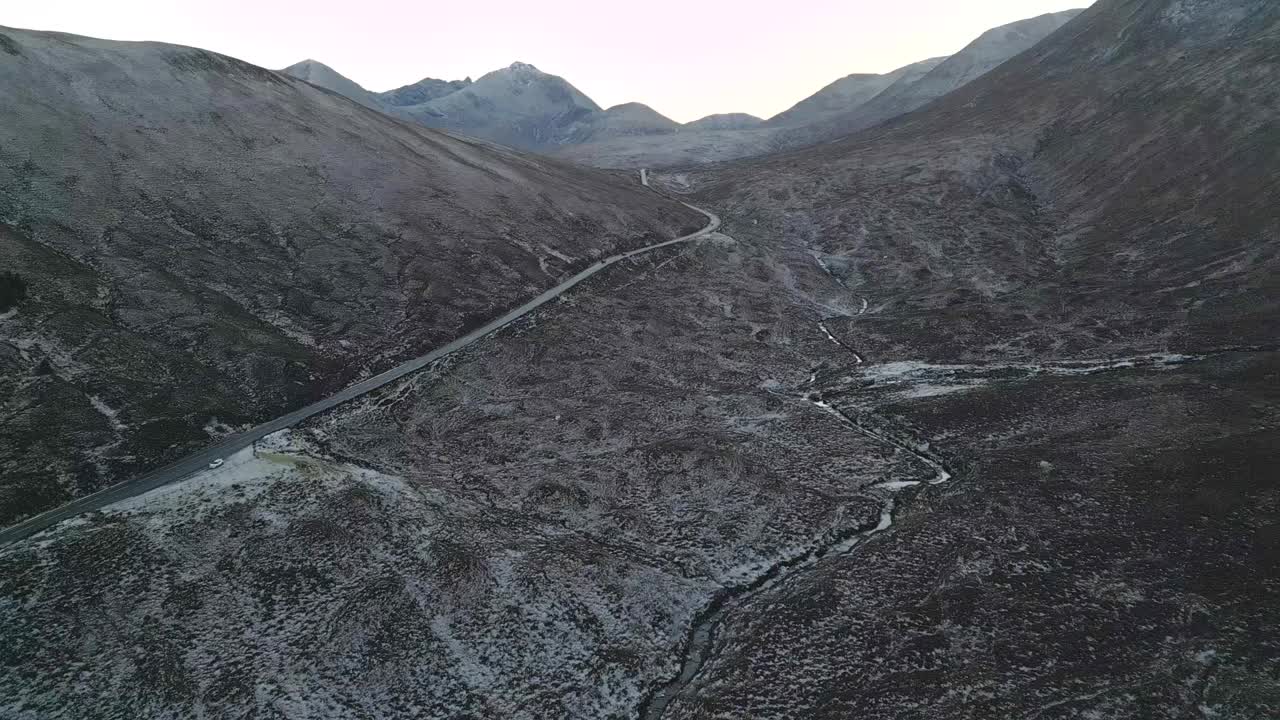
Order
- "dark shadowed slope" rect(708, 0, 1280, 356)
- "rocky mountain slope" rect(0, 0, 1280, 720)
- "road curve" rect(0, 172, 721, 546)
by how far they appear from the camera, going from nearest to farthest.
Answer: "rocky mountain slope" rect(0, 0, 1280, 720), "road curve" rect(0, 172, 721, 546), "dark shadowed slope" rect(708, 0, 1280, 356)

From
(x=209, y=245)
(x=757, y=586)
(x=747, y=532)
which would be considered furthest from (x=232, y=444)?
(x=757, y=586)

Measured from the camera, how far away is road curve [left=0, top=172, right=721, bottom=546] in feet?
97.3

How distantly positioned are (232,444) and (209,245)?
24624 mm

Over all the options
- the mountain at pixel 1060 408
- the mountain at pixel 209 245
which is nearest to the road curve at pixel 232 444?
the mountain at pixel 209 245

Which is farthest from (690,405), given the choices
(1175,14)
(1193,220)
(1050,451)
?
(1175,14)

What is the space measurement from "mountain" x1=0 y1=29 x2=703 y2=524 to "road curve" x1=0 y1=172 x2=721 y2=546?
0.92 m

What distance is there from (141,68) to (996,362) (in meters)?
90.3

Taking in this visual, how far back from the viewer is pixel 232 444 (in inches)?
1473

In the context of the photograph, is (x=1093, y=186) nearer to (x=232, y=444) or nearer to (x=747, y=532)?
(x=747, y=532)

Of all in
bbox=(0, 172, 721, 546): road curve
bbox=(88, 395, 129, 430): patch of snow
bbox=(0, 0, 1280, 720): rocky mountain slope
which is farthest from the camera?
bbox=(88, 395, 129, 430): patch of snow

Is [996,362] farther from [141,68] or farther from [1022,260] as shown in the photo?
[141,68]

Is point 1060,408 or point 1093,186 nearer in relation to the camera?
point 1060,408

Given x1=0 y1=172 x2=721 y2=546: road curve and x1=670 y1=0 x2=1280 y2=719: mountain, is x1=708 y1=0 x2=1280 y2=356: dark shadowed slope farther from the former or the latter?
x1=0 y1=172 x2=721 y2=546: road curve

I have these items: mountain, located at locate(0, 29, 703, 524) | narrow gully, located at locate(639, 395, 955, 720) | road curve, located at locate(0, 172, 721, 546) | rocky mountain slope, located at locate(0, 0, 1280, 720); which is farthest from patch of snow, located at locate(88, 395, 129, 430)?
narrow gully, located at locate(639, 395, 955, 720)
